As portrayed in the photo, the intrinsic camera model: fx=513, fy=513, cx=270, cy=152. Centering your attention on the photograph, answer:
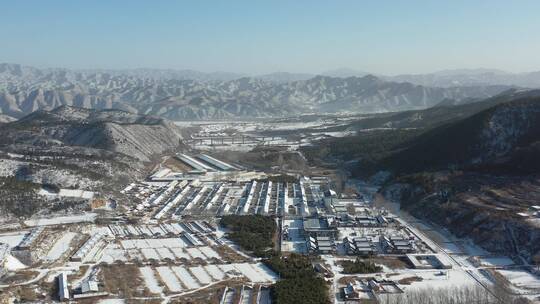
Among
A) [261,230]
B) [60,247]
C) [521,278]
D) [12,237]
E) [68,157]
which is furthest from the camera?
[68,157]

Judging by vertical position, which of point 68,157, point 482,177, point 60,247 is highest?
point 482,177

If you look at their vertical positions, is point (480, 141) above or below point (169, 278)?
above

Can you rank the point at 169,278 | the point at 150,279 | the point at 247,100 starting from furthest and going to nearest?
the point at 247,100, the point at 169,278, the point at 150,279

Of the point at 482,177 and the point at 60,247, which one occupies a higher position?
the point at 482,177

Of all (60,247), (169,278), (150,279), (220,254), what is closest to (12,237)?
(60,247)

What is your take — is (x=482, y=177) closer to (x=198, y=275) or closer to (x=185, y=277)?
(x=198, y=275)

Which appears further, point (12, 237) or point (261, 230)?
point (261, 230)

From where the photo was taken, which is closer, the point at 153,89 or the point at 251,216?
the point at 251,216

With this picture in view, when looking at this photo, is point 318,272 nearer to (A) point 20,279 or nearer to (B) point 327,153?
(A) point 20,279

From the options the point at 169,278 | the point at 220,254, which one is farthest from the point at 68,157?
the point at 169,278

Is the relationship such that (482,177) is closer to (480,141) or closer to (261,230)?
(480,141)

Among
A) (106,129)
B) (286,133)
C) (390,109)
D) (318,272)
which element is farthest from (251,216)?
(390,109)
